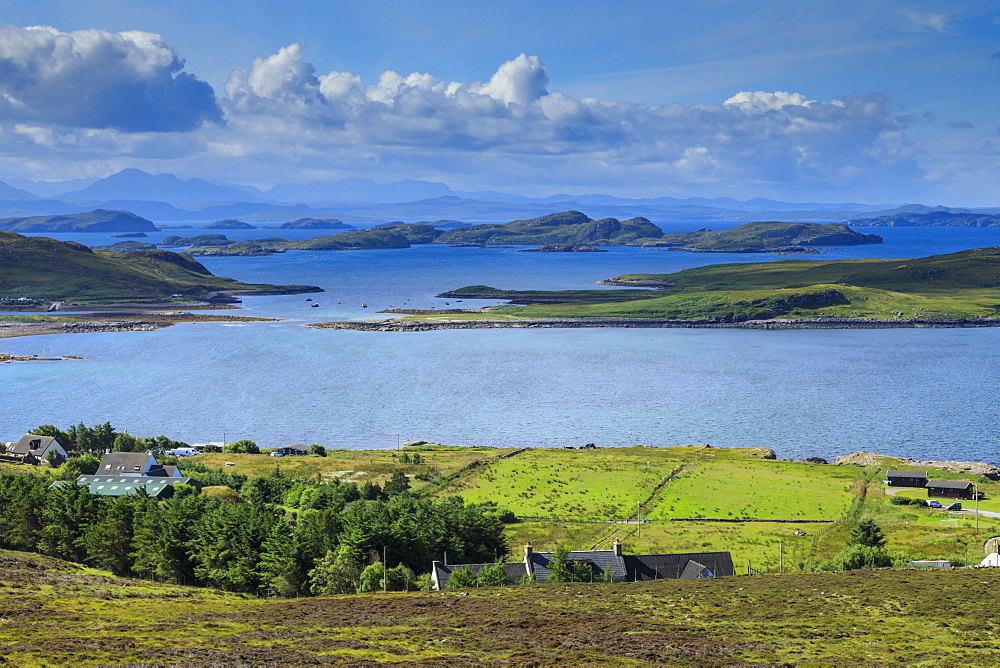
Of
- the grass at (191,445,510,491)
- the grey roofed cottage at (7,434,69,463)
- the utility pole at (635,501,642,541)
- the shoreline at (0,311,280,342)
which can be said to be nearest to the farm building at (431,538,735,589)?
the utility pole at (635,501,642,541)

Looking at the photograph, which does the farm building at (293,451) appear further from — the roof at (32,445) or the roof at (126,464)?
the roof at (32,445)

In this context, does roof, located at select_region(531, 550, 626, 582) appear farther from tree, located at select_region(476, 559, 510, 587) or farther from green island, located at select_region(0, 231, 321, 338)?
green island, located at select_region(0, 231, 321, 338)

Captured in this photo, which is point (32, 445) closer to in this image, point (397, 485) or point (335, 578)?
point (397, 485)

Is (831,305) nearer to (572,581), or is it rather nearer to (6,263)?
(572,581)

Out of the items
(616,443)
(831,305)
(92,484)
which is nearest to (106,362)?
(92,484)

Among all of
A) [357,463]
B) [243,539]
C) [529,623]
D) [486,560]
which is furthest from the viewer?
[357,463]

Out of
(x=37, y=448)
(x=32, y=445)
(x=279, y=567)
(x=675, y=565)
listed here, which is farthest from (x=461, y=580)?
(x=32, y=445)
